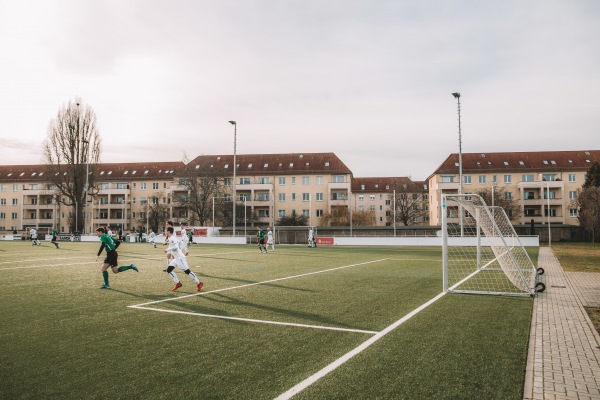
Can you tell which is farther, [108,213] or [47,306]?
[108,213]

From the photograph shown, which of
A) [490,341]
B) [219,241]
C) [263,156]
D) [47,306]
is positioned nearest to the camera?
[490,341]

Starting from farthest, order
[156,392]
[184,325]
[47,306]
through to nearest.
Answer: [47,306]
[184,325]
[156,392]

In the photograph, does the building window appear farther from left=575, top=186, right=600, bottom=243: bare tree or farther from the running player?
the running player

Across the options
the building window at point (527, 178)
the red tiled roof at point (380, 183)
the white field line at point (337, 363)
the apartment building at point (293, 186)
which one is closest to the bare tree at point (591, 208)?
the building window at point (527, 178)

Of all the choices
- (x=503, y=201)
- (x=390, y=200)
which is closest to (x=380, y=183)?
(x=390, y=200)

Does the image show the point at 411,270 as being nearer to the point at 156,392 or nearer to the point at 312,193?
the point at 156,392

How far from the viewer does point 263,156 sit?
85438 millimetres

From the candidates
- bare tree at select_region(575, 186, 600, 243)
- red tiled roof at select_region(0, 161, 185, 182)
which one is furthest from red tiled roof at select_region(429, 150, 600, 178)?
red tiled roof at select_region(0, 161, 185, 182)

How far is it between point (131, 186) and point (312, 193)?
39.3 metres

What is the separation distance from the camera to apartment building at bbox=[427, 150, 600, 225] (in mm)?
71500

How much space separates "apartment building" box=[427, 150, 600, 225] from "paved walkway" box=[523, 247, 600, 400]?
61.4 m

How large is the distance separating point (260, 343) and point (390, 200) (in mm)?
91581

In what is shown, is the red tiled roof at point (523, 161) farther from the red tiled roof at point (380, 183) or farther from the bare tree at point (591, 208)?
the bare tree at point (591, 208)

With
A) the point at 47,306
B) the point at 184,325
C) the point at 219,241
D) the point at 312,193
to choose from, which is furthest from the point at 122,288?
the point at 312,193
